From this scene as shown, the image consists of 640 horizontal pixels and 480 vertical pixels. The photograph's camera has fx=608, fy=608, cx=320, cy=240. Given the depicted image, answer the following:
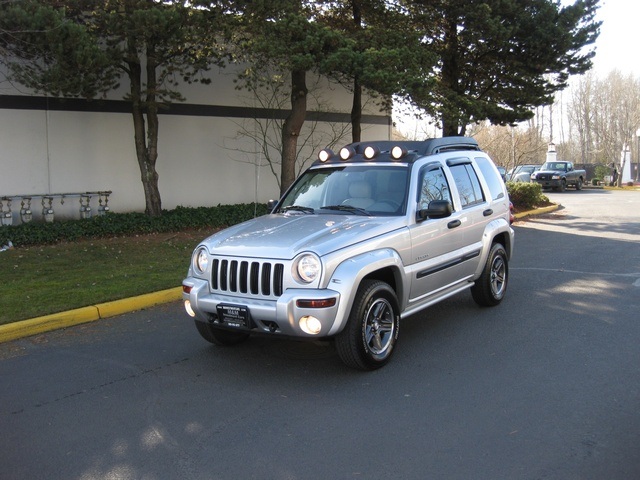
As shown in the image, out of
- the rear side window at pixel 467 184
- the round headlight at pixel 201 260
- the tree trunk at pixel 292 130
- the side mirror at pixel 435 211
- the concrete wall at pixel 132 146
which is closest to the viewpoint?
the round headlight at pixel 201 260

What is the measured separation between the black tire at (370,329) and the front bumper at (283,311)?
0.27 meters

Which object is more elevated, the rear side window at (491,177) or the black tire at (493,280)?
the rear side window at (491,177)

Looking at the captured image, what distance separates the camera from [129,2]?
36.1ft

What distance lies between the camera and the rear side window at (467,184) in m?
6.94

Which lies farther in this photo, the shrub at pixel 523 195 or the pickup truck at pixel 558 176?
the pickup truck at pixel 558 176

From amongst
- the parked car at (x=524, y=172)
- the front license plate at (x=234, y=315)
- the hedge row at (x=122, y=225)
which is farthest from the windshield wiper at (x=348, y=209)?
the parked car at (x=524, y=172)

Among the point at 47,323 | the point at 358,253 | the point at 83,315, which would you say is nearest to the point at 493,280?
the point at 358,253

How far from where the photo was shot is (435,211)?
19.1ft

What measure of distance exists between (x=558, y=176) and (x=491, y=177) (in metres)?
30.1

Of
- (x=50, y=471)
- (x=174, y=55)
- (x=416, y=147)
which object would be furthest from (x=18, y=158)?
(x=50, y=471)

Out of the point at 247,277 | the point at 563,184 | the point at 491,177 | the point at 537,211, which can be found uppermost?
the point at 491,177

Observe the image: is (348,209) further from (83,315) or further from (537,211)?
(537,211)

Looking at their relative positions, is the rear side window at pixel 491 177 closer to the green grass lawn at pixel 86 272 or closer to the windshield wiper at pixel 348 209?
the windshield wiper at pixel 348 209

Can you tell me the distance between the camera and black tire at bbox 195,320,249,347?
232 inches
